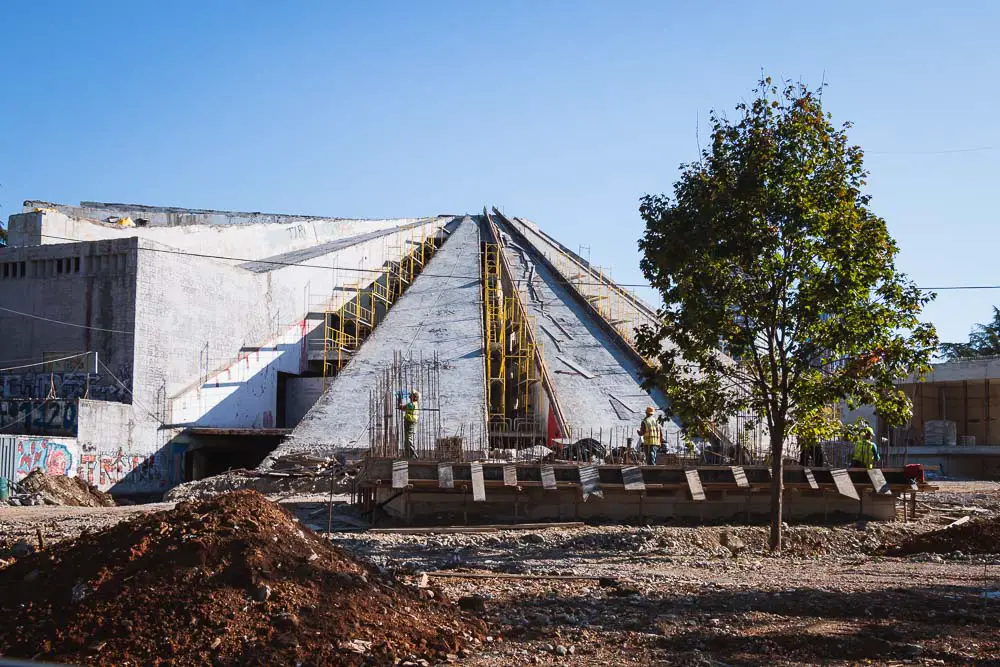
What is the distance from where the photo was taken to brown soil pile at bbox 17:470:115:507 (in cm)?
2095

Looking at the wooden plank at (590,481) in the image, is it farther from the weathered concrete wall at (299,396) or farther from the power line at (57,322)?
the weathered concrete wall at (299,396)

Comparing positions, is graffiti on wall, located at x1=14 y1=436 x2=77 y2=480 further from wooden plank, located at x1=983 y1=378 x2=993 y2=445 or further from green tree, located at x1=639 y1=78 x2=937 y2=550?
wooden plank, located at x1=983 y1=378 x2=993 y2=445

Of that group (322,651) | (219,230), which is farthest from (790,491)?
(219,230)

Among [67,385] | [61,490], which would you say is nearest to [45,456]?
[61,490]

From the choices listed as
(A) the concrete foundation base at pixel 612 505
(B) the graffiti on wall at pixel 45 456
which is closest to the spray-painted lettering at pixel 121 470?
(B) the graffiti on wall at pixel 45 456

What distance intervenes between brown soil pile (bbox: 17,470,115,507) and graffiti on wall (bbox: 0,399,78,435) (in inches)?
85.5

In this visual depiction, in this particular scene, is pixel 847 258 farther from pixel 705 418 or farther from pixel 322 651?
pixel 322 651

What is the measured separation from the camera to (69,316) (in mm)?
28125

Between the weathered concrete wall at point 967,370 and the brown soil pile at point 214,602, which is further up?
the weathered concrete wall at point 967,370

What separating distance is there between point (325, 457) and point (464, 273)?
15.4 meters

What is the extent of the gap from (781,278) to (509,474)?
17.3 feet

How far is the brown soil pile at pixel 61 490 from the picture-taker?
21.0 m

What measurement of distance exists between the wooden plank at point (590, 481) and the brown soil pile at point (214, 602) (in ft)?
25.4

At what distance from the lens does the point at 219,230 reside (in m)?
36.6
